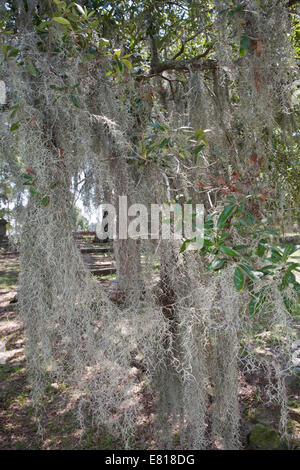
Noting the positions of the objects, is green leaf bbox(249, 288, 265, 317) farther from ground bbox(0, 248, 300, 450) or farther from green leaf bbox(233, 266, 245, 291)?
ground bbox(0, 248, 300, 450)

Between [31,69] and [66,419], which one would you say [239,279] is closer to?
[31,69]

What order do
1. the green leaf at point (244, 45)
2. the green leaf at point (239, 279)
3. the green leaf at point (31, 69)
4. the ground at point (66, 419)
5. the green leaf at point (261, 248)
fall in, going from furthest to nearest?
the ground at point (66, 419)
the green leaf at point (244, 45)
the green leaf at point (31, 69)
the green leaf at point (261, 248)
the green leaf at point (239, 279)

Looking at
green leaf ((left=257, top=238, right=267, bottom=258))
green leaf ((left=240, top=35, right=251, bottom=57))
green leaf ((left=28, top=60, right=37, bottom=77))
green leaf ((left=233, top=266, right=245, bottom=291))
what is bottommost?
green leaf ((left=233, top=266, right=245, bottom=291))

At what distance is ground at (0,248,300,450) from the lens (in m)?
1.86

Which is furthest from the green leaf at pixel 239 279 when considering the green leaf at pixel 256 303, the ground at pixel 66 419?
the ground at pixel 66 419

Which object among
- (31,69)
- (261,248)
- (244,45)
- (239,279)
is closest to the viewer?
(239,279)

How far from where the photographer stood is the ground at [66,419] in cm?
186

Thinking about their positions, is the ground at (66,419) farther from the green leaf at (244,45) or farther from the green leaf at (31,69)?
the green leaf at (244,45)

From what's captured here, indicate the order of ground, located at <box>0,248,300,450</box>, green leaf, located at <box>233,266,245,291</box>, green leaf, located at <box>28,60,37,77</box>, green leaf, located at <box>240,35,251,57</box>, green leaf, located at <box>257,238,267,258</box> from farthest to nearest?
ground, located at <box>0,248,300,450</box>, green leaf, located at <box>240,35,251,57</box>, green leaf, located at <box>28,60,37,77</box>, green leaf, located at <box>257,238,267,258</box>, green leaf, located at <box>233,266,245,291</box>

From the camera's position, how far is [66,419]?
2074 mm

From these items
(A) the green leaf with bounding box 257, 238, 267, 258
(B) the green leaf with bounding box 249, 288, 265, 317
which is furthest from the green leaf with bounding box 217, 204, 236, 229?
(B) the green leaf with bounding box 249, 288, 265, 317

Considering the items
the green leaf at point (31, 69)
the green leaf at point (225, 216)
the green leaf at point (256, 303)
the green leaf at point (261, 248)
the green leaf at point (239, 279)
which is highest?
the green leaf at point (31, 69)

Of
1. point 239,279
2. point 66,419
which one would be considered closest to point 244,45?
point 239,279

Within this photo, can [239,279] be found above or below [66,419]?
above
